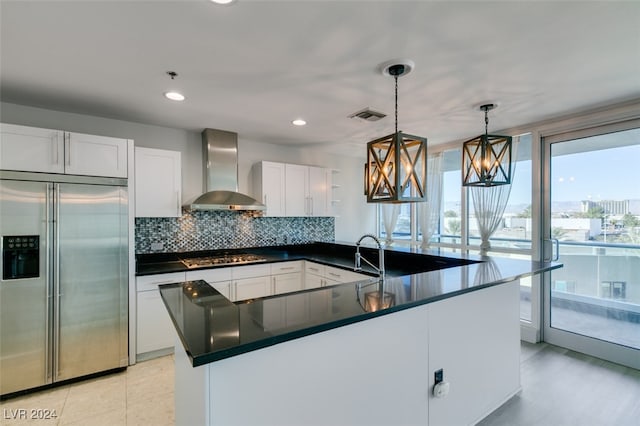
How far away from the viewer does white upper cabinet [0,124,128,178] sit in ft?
7.91

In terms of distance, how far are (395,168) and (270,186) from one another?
8.78ft

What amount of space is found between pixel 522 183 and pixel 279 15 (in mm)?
3585

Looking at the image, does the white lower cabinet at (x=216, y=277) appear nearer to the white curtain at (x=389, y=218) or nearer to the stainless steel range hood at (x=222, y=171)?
the stainless steel range hood at (x=222, y=171)

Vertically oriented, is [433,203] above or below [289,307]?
above

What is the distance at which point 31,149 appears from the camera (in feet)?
8.15

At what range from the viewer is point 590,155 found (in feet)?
10.5

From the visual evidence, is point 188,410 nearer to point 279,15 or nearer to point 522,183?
point 279,15

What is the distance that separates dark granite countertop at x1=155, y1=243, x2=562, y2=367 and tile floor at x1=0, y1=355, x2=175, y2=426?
1.15m

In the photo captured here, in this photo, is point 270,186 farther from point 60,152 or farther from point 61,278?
point 61,278

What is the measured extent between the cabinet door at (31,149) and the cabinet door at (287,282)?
2.44 metres

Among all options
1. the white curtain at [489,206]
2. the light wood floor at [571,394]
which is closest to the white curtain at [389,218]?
the white curtain at [489,206]

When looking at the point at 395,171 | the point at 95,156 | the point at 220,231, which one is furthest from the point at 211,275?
the point at 395,171

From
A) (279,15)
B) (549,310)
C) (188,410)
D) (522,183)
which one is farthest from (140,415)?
(522,183)

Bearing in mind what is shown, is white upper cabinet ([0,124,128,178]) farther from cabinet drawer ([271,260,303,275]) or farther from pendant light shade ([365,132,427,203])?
pendant light shade ([365,132,427,203])
